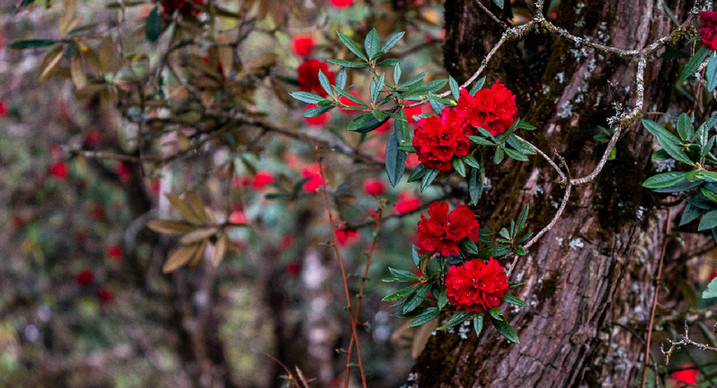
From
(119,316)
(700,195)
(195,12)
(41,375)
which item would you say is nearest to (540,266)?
(700,195)

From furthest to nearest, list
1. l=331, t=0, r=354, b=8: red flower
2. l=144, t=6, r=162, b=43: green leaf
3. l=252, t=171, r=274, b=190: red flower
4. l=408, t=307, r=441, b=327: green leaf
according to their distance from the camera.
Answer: l=252, t=171, r=274, b=190: red flower
l=331, t=0, r=354, b=8: red flower
l=144, t=6, r=162, b=43: green leaf
l=408, t=307, r=441, b=327: green leaf

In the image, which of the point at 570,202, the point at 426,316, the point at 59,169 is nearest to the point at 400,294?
the point at 426,316

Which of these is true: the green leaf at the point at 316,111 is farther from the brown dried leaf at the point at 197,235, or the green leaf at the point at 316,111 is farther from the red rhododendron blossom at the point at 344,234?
the brown dried leaf at the point at 197,235

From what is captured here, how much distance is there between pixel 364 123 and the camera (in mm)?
849

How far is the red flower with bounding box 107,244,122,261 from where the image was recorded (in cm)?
356

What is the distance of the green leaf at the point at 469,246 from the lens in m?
0.89

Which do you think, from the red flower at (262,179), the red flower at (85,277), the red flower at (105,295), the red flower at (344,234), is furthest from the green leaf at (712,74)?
the red flower at (105,295)

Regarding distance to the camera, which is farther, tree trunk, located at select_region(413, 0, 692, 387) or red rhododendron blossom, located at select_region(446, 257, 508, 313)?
tree trunk, located at select_region(413, 0, 692, 387)

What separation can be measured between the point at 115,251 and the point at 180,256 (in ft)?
7.10

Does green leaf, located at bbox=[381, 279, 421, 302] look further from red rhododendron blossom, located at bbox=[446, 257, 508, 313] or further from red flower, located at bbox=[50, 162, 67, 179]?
red flower, located at bbox=[50, 162, 67, 179]

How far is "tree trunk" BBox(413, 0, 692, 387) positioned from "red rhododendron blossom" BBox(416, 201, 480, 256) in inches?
8.2

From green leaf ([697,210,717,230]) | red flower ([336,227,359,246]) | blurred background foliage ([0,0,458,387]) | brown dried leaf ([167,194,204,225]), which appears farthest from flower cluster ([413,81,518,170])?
blurred background foliage ([0,0,458,387])

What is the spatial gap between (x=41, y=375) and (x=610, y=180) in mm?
4418

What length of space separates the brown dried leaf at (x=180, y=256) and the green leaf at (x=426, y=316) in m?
0.94
